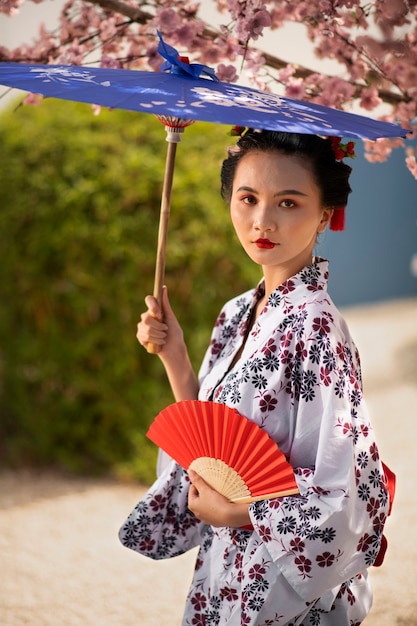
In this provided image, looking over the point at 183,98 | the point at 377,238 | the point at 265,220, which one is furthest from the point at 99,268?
the point at 377,238

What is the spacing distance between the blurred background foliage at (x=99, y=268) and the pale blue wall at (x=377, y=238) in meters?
4.97

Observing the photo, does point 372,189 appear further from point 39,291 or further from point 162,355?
point 162,355

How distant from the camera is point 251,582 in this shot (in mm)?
2309

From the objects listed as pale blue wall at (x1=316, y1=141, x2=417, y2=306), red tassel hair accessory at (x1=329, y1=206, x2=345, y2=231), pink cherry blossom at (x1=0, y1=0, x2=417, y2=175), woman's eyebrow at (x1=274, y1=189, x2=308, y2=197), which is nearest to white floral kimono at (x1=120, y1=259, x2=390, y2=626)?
red tassel hair accessory at (x1=329, y1=206, x2=345, y2=231)

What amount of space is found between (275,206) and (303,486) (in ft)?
2.62

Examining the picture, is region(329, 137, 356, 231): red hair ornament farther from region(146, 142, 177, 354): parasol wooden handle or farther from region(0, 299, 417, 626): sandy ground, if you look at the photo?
region(0, 299, 417, 626): sandy ground

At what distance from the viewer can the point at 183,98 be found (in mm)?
2074

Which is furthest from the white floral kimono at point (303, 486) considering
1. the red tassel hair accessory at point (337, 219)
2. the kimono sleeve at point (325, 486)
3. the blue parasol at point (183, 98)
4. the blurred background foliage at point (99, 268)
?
the blurred background foliage at point (99, 268)

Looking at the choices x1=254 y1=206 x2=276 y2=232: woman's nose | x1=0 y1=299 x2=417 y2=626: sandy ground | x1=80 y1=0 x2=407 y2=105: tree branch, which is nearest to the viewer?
x1=254 y1=206 x2=276 y2=232: woman's nose

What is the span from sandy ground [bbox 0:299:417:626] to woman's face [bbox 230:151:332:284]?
2115 mm

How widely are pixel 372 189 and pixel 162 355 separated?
7.83m

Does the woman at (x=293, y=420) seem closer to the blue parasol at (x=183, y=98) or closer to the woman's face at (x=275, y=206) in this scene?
the woman's face at (x=275, y=206)

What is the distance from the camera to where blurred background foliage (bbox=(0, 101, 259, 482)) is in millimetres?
5113

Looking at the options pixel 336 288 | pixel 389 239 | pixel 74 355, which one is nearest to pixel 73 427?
pixel 74 355
